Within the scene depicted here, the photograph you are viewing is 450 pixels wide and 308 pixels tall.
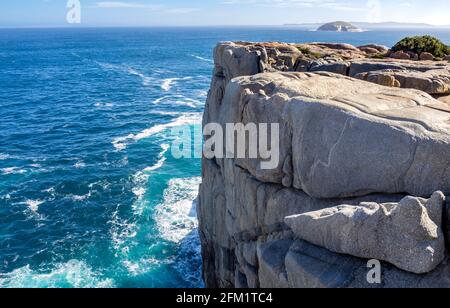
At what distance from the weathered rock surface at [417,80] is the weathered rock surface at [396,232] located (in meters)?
11.9

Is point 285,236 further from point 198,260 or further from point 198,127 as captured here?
point 198,127

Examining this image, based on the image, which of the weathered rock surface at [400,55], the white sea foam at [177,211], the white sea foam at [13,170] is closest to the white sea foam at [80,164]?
the white sea foam at [13,170]

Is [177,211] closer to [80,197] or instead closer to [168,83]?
[80,197]

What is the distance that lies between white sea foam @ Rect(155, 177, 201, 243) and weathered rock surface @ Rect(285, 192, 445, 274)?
26.5 meters

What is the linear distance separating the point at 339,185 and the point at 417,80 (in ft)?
35.1

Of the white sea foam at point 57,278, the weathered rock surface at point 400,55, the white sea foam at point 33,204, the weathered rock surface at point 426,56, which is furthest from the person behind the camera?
the white sea foam at point 33,204

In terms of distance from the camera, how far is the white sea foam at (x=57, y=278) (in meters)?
31.2

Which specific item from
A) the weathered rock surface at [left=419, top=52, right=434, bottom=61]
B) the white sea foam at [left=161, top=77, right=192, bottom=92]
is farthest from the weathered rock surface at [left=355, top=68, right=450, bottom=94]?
the white sea foam at [left=161, top=77, right=192, bottom=92]

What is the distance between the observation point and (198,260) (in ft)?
119

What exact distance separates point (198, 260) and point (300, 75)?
2037cm

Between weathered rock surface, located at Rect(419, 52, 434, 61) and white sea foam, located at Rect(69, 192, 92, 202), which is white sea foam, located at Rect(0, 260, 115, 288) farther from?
weathered rock surface, located at Rect(419, 52, 434, 61)

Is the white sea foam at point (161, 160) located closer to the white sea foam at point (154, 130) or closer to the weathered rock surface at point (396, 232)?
the white sea foam at point (154, 130)

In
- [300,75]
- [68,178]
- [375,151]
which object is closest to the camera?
[375,151]

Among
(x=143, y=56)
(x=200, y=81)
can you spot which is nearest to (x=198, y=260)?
(x=200, y=81)
